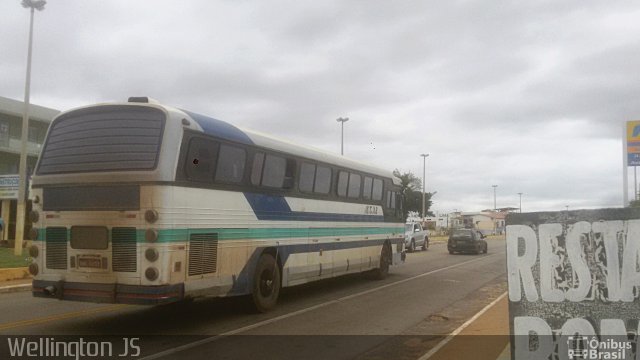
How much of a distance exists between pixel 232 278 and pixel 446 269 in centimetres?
1261

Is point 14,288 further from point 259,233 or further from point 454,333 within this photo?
point 454,333

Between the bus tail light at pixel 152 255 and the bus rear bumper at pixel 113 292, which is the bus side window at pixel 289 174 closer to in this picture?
the bus rear bumper at pixel 113 292

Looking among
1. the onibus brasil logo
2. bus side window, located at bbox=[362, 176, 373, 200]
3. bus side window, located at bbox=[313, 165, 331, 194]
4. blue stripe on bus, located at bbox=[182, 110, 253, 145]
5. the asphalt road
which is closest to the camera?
the onibus brasil logo

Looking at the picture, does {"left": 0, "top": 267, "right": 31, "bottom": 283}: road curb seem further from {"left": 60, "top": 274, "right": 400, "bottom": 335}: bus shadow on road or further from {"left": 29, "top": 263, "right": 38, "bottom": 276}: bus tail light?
{"left": 29, "top": 263, "right": 38, "bottom": 276}: bus tail light

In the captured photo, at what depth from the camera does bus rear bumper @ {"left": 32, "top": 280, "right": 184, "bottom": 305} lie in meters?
7.71

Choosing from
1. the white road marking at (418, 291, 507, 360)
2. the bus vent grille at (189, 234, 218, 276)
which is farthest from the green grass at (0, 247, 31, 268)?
the white road marking at (418, 291, 507, 360)

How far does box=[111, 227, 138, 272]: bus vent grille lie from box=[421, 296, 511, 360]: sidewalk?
4.28 m

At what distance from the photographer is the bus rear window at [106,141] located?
816cm

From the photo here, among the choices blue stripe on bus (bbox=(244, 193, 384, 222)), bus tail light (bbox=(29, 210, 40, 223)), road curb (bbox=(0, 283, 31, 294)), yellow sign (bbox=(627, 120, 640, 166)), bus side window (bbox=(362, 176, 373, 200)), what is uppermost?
yellow sign (bbox=(627, 120, 640, 166))

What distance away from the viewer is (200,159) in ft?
28.3

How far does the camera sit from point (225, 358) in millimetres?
6809

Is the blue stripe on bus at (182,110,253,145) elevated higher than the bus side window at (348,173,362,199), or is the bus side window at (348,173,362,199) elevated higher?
the blue stripe on bus at (182,110,253,145)

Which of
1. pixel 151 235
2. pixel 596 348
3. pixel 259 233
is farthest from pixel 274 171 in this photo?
pixel 596 348

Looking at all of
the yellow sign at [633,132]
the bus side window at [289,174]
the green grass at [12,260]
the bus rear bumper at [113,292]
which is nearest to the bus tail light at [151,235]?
the bus rear bumper at [113,292]
